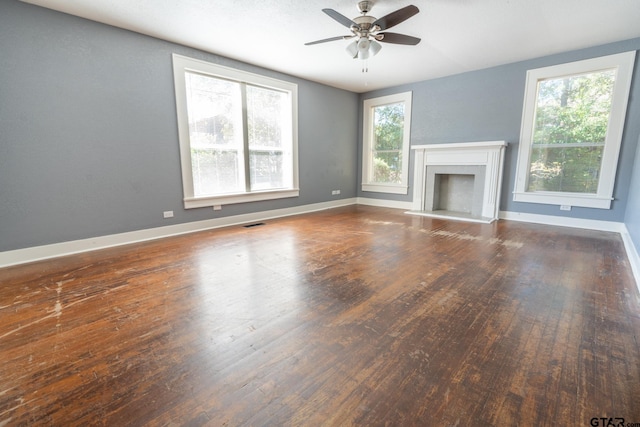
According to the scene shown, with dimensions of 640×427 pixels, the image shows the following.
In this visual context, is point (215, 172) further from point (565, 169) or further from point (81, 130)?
point (565, 169)

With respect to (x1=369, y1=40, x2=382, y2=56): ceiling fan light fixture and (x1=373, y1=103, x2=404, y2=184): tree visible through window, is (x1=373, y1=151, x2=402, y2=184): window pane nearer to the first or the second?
(x1=373, y1=103, x2=404, y2=184): tree visible through window

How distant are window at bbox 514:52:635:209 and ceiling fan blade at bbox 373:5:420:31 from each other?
132 inches

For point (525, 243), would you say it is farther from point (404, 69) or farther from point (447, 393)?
point (404, 69)

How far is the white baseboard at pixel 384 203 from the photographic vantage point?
6.64 m

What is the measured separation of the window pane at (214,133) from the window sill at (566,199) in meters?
5.22

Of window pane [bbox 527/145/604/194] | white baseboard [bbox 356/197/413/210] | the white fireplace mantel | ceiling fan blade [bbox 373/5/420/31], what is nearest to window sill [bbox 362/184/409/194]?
white baseboard [bbox 356/197/413/210]

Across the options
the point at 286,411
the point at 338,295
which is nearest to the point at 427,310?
the point at 338,295

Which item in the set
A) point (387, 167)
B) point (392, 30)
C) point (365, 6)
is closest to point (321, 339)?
point (365, 6)

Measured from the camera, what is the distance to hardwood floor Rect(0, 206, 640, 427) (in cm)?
123

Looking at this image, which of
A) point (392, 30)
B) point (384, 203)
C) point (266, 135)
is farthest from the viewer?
point (384, 203)

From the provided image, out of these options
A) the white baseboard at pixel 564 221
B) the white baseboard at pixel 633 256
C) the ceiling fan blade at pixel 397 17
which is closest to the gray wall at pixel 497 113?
the white baseboard at pixel 564 221

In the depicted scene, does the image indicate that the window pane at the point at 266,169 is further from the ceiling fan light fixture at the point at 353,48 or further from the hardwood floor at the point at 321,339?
the ceiling fan light fixture at the point at 353,48

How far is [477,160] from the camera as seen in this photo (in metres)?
5.38

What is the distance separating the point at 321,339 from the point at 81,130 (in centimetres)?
379
